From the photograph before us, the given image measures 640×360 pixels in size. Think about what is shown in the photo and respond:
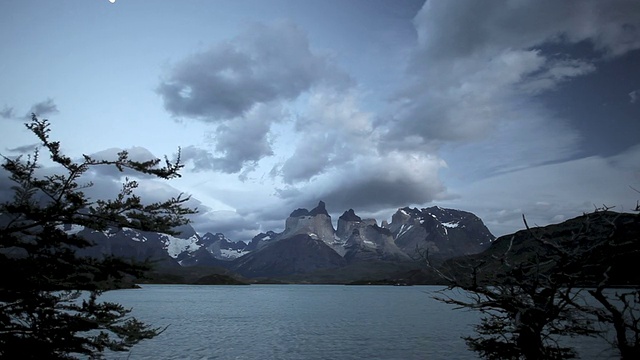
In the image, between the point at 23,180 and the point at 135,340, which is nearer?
the point at 23,180

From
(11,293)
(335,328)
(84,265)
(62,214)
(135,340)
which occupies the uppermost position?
(62,214)

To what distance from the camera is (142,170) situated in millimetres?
16188

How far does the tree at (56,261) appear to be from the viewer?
13.7m

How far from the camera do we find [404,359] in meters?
42.9

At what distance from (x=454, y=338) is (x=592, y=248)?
2120 inches

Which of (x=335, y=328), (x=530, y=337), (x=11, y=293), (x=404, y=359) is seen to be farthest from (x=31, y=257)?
(x=335, y=328)

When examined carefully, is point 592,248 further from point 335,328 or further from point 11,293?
point 335,328

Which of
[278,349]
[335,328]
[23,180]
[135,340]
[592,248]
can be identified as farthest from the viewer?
[335,328]

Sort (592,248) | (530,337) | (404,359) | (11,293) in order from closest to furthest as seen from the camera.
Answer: (592,248), (530,337), (11,293), (404,359)

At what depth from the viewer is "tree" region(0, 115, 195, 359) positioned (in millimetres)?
13703

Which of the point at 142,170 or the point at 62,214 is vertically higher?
the point at 142,170

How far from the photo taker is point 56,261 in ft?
48.4

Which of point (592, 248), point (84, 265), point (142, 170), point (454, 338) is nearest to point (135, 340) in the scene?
point (84, 265)

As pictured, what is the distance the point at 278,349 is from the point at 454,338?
86.0 feet
